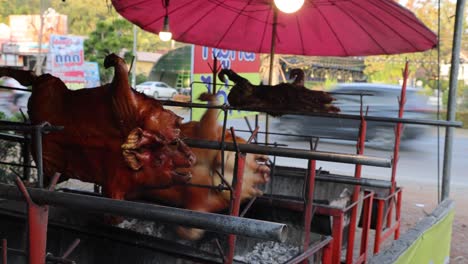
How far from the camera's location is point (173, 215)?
1.16 m

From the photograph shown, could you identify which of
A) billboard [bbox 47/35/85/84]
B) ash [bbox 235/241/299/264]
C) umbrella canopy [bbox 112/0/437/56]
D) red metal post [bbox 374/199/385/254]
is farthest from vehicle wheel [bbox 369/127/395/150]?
ash [bbox 235/241/299/264]

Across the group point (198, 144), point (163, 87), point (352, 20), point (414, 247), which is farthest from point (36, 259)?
point (163, 87)

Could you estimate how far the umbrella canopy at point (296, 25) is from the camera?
4781 mm

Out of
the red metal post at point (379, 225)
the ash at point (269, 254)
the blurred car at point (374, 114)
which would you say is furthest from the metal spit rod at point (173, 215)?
the blurred car at point (374, 114)

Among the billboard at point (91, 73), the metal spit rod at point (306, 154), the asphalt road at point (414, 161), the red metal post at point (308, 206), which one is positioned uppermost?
the billboard at point (91, 73)

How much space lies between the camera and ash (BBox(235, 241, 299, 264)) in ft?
13.3

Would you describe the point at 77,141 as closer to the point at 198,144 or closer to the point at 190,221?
the point at 198,144

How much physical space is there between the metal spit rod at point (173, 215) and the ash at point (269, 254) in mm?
2870

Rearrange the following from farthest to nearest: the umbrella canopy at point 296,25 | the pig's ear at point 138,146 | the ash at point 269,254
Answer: the umbrella canopy at point 296,25 → the ash at point 269,254 → the pig's ear at point 138,146

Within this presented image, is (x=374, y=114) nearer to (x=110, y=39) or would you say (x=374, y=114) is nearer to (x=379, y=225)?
(x=110, y=39)

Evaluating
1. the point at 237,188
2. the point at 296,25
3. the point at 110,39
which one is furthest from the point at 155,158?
the point at 110,39

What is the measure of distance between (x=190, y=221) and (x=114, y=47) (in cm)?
1774

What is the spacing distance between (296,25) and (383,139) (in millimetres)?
10046

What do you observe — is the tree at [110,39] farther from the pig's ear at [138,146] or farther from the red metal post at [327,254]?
the pig's ear at [138,146]
